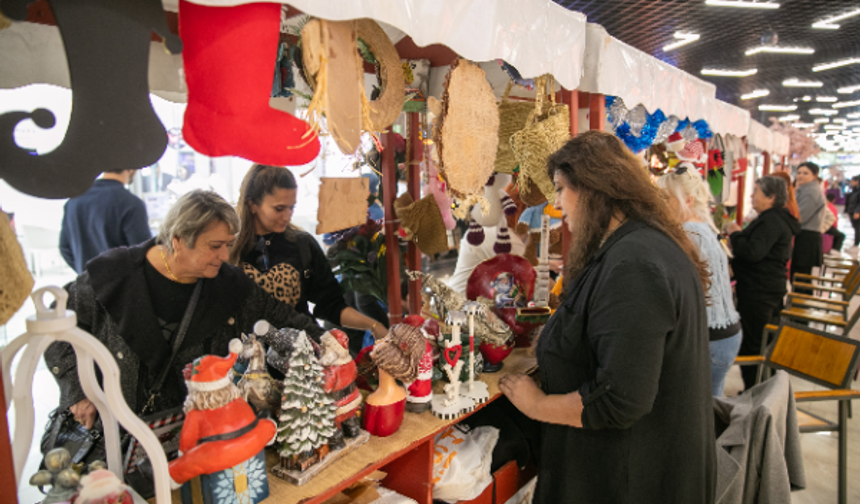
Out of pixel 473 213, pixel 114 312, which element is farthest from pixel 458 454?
pixel 473 213

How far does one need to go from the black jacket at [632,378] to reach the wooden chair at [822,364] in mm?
1209

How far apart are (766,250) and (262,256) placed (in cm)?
327

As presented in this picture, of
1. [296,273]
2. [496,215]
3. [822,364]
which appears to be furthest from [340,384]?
[822,364]

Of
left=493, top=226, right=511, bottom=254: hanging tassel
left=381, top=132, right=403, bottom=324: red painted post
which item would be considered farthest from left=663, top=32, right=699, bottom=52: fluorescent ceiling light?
left=381, top=132, right=403, bottom=324: red painted post

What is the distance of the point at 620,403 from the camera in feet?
3.81

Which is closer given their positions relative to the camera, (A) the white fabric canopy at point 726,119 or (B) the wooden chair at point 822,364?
(B) the wooden chair at point 822,364

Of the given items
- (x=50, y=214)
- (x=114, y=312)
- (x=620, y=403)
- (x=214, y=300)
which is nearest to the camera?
(x=620, y=403)

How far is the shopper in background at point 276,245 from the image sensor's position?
1.88m

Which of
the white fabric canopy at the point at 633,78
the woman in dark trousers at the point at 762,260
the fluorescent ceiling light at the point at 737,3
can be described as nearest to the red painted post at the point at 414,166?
the white fabric canopy at the point at 633,78

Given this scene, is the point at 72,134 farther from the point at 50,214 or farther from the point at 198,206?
the point at 50,214

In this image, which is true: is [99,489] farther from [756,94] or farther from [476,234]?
[756,94]

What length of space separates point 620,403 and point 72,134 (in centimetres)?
120

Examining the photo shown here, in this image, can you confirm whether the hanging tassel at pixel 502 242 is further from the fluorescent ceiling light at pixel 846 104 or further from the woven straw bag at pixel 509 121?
the fluorescent ceiling light at pixel 846 104

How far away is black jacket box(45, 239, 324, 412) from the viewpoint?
4.23 feet
